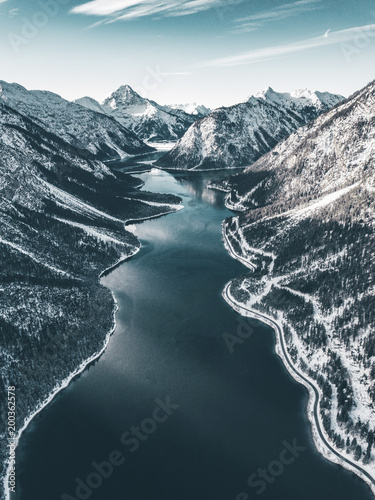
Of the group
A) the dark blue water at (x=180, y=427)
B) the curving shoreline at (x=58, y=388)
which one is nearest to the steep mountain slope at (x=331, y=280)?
the dark blue water at (x=180, y=427)

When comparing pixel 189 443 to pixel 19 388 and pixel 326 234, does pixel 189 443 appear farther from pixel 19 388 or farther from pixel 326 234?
pixel 326 234

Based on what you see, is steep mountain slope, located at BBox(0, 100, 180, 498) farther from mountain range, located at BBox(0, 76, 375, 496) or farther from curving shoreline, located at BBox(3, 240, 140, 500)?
curving shoreline, located at BBox(3, 240, 140, 500)

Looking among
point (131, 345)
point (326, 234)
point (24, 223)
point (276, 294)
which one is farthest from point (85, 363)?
point (326, 234)

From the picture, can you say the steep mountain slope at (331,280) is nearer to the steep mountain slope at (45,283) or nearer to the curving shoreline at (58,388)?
the curving shoreline at (58,388)

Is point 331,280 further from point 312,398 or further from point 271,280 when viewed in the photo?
point 312,398

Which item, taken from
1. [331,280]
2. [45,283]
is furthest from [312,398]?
[45,283]
